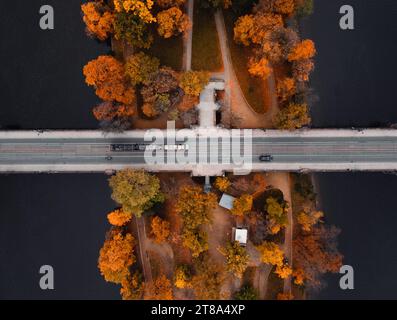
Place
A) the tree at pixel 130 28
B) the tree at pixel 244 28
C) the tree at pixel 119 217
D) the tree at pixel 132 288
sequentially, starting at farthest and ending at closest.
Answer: the tree at pixel 132 288, the tree at pixel 119 217, the tree at pixel 244 28, the tree at pixel 130 28

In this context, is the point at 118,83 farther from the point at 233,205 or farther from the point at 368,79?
the point at 368,79

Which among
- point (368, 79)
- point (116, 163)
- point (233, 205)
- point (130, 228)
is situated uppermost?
point (368, 79)

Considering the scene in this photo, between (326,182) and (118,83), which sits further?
(326,182)

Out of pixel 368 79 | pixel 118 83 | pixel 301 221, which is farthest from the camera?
pixel 368 79

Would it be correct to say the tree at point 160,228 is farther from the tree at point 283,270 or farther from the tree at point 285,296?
the tree at point 285,296

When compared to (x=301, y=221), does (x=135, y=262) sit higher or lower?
lower

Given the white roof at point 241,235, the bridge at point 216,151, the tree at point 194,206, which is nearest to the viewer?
the tree at point 194,206

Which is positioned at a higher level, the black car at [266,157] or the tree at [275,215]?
the black car at [266,157]

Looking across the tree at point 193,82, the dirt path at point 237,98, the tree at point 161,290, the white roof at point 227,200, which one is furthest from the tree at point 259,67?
the tree at point 161,290

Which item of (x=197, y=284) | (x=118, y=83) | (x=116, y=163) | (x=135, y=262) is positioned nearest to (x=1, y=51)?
(x=118, y=83)
